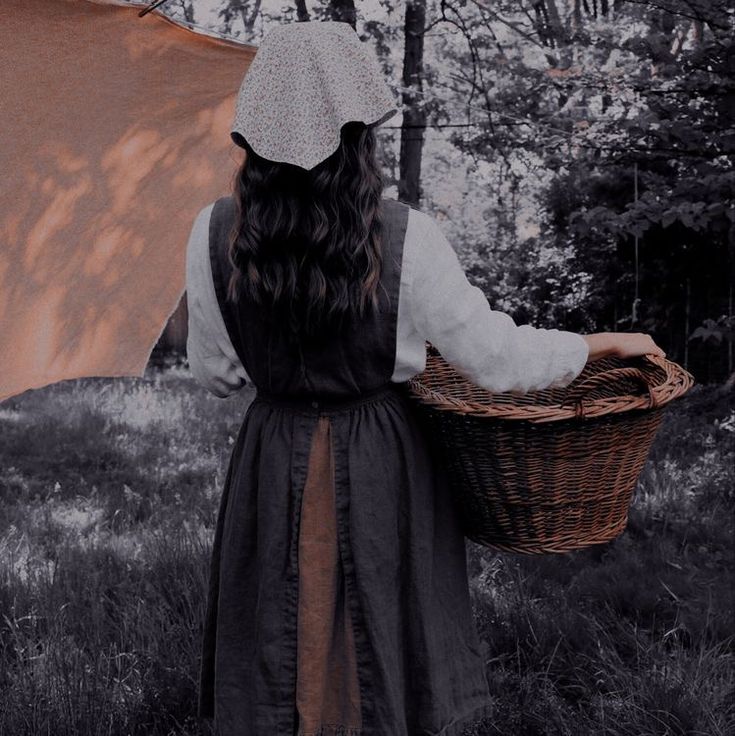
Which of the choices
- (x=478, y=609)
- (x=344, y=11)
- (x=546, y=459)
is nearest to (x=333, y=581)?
(x=546, y=459)

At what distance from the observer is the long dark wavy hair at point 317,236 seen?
1.69 metres

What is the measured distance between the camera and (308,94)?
5.34 feet

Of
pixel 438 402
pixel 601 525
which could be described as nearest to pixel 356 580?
pixel 438 402

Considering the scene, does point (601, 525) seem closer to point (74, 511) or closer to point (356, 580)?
point (356, 580)

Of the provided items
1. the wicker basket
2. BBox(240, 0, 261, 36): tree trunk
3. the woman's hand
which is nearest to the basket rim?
the wicker basket

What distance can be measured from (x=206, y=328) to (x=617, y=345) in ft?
2.91

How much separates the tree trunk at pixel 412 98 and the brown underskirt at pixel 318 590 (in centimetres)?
565

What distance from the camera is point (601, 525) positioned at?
199cm

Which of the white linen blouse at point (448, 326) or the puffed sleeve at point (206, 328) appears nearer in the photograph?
the white linen blouse at point (448, 326)

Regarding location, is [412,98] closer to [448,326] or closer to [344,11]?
[344,11]

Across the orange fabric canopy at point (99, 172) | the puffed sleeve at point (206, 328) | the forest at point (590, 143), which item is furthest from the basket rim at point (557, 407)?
the forest at point (590, 143)

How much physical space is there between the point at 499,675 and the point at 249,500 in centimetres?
122

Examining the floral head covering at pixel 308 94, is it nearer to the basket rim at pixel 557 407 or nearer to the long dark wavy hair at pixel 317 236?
the long dark wavy hair at pixel 317 236

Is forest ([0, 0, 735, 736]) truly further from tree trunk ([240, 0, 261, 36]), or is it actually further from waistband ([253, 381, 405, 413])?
waistband ([253, 381, 405, 413])
